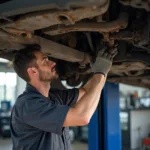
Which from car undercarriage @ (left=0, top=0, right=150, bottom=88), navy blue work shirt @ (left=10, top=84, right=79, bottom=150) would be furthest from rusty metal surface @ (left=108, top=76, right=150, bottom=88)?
navy blue work shirt @ (left=10, top=84, right=79, bottom=150)

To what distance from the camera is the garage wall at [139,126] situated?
6582 mm

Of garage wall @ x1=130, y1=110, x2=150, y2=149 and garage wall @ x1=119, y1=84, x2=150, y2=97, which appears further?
garage wall @ x1=119, y1=84, x2=150, y2=97

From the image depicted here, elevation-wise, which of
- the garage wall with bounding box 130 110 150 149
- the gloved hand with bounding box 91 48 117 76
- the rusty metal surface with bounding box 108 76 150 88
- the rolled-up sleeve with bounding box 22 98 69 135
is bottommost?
the garage wall with bounding box 130 110 150 149

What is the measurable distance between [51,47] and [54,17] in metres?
Answer: 0.43

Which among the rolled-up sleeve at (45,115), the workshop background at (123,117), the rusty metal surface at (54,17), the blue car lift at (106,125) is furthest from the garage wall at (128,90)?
the rusty metal surface at (54,17)

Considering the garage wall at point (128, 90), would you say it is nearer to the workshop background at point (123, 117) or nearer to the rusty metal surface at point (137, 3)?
the workshop background at point (123, 117)

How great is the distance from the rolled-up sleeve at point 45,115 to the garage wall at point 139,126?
18.5 feet

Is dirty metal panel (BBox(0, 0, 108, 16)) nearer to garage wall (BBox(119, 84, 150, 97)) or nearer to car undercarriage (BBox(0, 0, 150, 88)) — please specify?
car undercarriage (BBox(0, 0, 150, 88))

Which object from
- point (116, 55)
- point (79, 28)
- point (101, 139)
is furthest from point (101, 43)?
point (101, 139)

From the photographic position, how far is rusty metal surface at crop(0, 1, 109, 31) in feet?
3.18

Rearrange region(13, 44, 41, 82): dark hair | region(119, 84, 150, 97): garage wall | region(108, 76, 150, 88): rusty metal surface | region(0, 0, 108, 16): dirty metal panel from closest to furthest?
1. region(0, 0, 108, 16): dirty metal panel
2. region(13, 44, 41, 82): dark hair
3. region(108, 76, 150, 88): rusty metal surface
4. region(119, 84, 150, 97): garage wall

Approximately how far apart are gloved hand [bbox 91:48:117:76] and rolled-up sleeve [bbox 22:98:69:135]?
352mm

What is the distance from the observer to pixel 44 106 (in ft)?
3.90

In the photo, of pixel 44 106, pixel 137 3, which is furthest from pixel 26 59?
pixel 137 3
